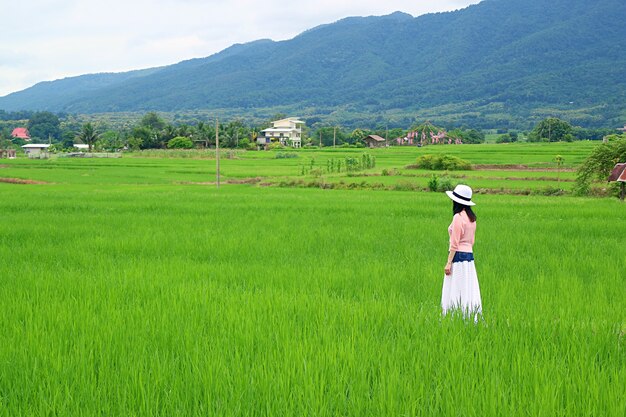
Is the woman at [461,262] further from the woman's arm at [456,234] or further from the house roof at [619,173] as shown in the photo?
the house roof at [619,173]

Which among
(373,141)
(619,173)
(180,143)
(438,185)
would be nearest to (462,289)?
(619,173)

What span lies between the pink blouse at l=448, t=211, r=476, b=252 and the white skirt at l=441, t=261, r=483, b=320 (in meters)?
0.15

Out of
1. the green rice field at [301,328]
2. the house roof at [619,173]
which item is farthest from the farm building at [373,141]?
the green rice field at [301,328]

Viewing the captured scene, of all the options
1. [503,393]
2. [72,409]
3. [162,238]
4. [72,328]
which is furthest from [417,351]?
[162,238]

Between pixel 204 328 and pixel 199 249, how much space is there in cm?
494

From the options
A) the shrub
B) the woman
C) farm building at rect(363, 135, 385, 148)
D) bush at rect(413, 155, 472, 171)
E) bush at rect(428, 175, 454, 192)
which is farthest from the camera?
farm building at rect(363, 135, 385, 148)

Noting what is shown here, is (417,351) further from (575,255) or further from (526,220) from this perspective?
(526,220)

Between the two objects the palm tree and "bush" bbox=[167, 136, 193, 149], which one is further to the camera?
the palm tree

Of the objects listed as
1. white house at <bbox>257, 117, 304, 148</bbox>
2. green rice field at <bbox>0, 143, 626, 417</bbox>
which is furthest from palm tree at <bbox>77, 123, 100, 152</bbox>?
green rice field at <bbox>0, 143, 626, 417</bbox>

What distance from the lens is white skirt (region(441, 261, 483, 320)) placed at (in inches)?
197

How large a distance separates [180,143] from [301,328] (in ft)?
277

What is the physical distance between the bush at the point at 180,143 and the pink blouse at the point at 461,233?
83.3 m

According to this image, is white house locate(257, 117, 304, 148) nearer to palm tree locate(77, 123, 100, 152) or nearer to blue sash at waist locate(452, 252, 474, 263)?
palm tree locate(77, 123, 100, 152)

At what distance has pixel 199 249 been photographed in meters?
9.15
